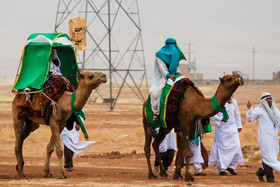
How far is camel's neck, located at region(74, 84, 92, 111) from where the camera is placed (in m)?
12.2

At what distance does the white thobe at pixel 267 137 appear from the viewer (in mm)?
12703

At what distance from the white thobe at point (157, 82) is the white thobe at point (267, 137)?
6.74 ft

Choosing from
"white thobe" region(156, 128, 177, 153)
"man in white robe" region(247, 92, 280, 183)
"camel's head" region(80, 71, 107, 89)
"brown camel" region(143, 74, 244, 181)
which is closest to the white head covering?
"man in white robe" region(247, 92, 280, 183)

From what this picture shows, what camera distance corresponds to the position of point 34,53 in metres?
13.5

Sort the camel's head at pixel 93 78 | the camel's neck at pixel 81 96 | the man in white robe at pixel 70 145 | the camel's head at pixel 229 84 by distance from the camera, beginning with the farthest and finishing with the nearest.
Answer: the man in white robe at pixel 70 145 < the camel's neck at pixel 81 96 < the camel's head at pixel 93 78 < the camel's head at pixel 229 84

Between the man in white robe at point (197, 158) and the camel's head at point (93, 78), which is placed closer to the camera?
the camel's head at point (93, 78)

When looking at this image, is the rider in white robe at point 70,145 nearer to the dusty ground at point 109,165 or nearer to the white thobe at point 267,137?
the dusty ground at point 109,165

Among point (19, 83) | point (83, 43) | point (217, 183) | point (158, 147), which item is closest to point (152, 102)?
point (158, 147)

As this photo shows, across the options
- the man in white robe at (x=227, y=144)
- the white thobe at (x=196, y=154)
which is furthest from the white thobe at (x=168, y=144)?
the man in white robe at (x=227, y=144)

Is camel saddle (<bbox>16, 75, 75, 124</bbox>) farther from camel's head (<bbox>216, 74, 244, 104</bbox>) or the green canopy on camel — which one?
camel's head (<bbox>216, 74, 244, 104</bbox>)

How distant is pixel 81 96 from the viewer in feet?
40.5

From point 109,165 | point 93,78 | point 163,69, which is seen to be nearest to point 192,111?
A: point 163,69

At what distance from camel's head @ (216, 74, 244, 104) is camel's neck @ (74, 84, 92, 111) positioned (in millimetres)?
2682

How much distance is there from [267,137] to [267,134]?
0.22 feet
